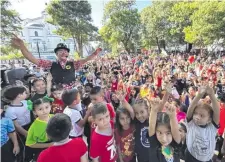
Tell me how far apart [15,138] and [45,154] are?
3.88 feet

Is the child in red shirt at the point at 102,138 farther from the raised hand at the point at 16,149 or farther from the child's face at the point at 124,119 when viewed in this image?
the raised hand at the point at 16,149

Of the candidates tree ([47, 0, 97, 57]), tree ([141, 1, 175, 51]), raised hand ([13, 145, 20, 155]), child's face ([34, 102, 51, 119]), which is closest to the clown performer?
child's face ([34, 102, 51, 119])

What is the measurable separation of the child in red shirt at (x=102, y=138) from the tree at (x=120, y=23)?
35292 mm

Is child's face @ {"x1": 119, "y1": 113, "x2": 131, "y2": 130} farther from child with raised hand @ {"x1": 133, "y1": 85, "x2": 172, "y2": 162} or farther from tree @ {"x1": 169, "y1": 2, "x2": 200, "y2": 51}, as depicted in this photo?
tree @ {"x1": 169, "y1": 2, "x2": 200, "y2": 51}

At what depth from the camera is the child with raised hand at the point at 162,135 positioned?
215 centimetres

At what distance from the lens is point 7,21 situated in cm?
1513

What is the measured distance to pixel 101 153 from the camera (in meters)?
2.42

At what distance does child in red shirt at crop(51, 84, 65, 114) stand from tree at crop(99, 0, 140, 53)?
1333 inches

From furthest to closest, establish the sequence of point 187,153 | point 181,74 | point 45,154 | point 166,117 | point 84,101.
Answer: point 181,74 < point 84,101 < point 187,153 < point 166,117 < point 45,154

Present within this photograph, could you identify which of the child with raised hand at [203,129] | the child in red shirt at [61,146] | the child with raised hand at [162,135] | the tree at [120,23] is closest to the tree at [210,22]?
the tree at [120,23]

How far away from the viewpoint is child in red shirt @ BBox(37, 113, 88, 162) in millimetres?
1915

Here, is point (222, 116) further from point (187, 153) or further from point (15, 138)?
point (15, 138)

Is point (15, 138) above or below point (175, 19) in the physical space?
below

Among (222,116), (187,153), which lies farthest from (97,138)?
(222,116)
